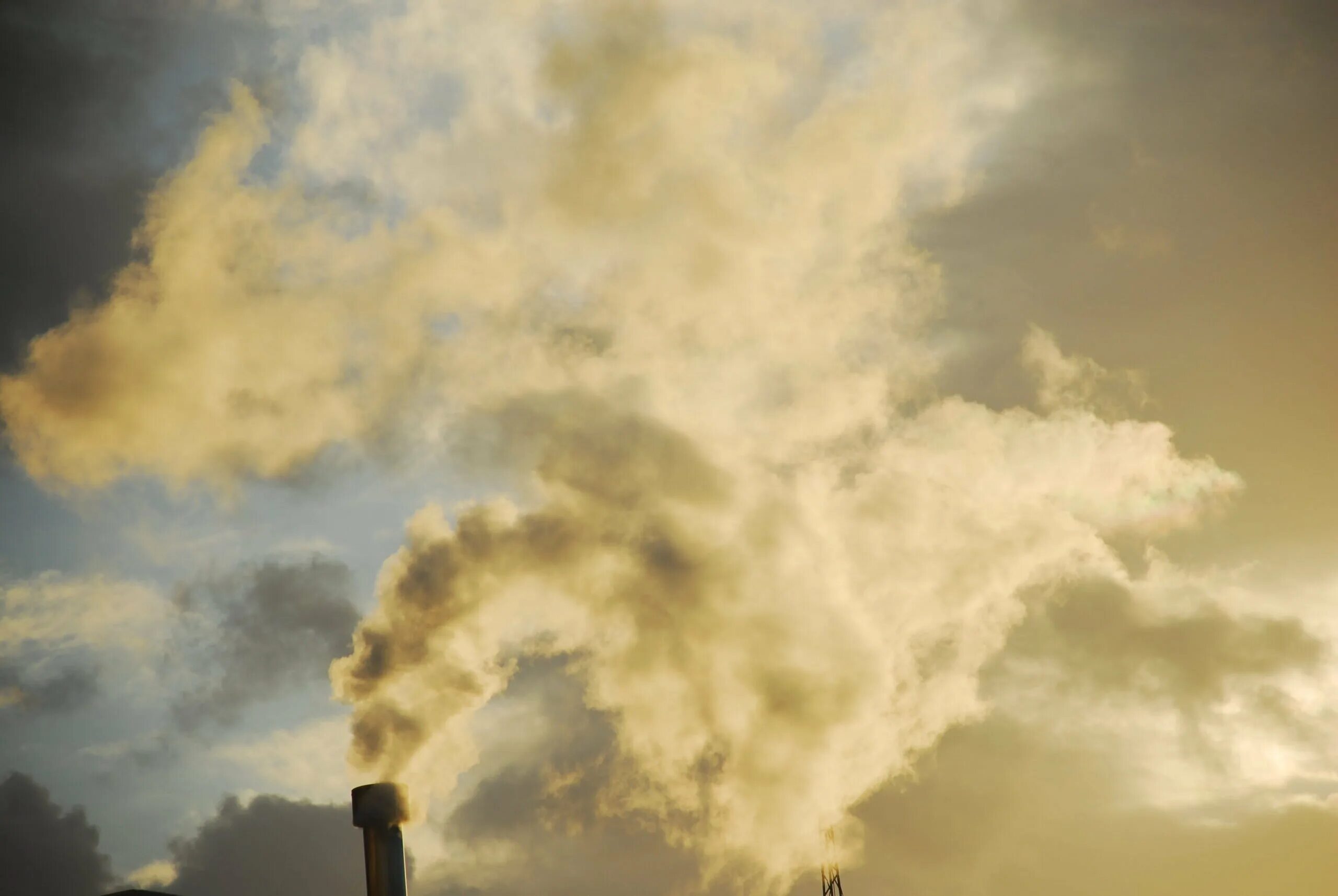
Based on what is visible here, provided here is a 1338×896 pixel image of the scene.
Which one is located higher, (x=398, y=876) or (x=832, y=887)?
(x=398, y=876)

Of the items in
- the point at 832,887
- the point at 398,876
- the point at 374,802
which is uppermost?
the point at 374,802

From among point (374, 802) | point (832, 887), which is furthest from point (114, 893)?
point (832, 887)

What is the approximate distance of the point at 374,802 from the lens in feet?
72.5

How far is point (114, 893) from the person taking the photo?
21703mm

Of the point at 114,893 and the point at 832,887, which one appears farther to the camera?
the point at 832,887

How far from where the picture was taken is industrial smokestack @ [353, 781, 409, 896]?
21.1 m

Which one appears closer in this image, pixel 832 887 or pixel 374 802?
pixel 374 802

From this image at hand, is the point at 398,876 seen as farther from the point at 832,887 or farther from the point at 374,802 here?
the point at 832,887

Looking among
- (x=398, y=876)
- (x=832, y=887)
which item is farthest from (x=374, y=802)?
(x=832, y=887)

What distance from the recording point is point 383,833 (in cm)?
2177

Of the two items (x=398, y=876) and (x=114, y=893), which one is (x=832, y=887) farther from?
(x=114, y=893)

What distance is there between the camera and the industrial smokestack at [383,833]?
2109 centimetres

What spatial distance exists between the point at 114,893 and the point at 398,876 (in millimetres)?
5815

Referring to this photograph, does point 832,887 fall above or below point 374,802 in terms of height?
below
